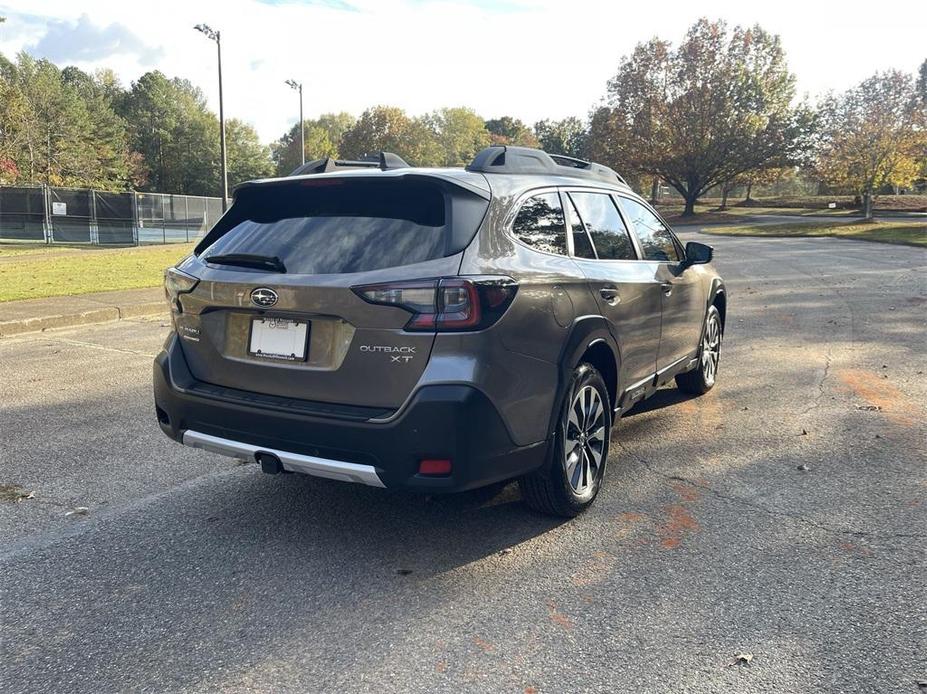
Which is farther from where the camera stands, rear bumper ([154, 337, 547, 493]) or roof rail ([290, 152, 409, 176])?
roof rail ([290, 152, 409, 176])

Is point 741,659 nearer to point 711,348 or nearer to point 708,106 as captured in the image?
point 711,348

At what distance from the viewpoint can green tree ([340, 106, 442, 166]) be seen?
77.8 meters

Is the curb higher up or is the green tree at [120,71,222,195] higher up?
the green tree at [120,71,222,195]

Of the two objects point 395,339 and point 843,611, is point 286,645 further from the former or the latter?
point 843,611

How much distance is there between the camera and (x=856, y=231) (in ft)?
115

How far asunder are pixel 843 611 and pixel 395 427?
1912mm

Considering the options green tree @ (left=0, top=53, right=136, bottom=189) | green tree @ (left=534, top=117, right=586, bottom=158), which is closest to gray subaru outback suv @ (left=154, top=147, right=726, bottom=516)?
green tree @ (left=0, top=53, right=136, bottom=189)

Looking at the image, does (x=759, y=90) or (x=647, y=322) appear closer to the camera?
(x=647, y=322)

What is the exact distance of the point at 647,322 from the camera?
4.77m

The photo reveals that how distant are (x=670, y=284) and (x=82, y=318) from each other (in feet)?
27.2

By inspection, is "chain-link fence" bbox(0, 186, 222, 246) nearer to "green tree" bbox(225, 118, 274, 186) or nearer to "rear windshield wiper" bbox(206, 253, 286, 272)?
"rear windshield wiper" bbox(206, 253, 286, 272)

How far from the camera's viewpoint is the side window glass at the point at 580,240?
13.5 ft

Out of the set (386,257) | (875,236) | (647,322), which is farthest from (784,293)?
(875,236)

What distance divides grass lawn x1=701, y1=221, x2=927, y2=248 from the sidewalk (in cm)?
2520
